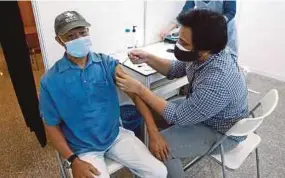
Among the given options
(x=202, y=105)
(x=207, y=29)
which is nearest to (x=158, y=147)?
(x=202, y=105)

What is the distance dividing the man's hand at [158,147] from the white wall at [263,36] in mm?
2497

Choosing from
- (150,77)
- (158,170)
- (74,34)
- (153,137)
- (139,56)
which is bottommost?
(158,170)

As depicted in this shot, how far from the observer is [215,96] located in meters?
1.19

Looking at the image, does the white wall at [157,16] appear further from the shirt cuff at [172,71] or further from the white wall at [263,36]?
the white wall at [263,36]

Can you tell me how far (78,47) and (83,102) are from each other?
0.28 meters

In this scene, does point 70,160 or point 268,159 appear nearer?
point 70,160

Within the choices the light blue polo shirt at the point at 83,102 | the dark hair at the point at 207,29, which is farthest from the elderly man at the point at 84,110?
the dark hair at the point at 207,29

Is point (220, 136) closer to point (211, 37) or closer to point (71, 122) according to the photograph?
point (211, 37)

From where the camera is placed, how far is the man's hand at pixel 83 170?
1.19 m

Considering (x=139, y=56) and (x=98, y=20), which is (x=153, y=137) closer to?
(x=139, y=56)

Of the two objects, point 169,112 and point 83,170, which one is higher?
point 169,112

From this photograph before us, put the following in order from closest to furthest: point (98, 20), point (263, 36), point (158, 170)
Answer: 1. point (158, 170)
2. point (98, 20)
3. point (263, 36)

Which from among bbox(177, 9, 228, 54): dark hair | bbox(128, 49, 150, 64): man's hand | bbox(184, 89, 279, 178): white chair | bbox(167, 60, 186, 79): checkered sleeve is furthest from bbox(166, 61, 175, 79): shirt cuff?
bbox(184, 89, 279, 178): white chair

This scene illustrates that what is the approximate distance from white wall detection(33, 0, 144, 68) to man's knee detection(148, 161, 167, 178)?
1048 millimetres
